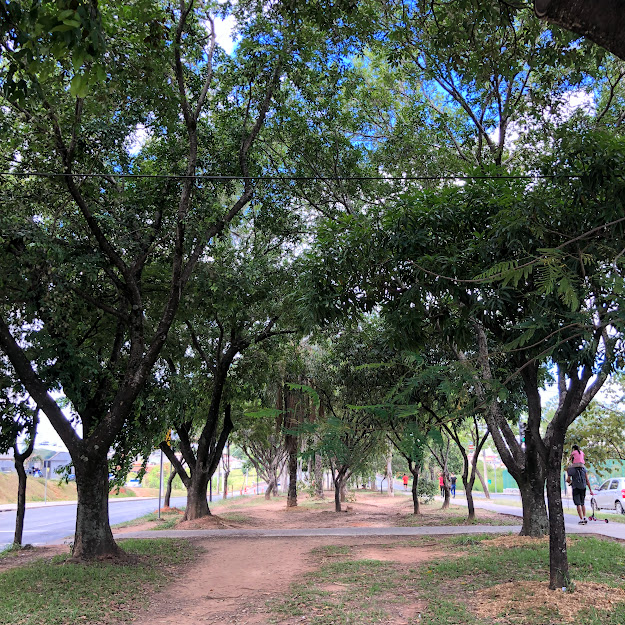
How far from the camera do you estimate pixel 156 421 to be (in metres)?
11.1

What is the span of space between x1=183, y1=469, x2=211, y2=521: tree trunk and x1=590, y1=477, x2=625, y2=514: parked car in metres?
12.5

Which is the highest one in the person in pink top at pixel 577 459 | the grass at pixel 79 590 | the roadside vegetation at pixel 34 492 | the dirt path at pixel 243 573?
the person in pink top at pixel 577 459

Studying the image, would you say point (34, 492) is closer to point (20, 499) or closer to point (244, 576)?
point (20, 499)

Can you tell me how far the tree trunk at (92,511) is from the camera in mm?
9594

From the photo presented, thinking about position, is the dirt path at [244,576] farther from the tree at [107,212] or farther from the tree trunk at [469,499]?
the tree trunk at [469,499]

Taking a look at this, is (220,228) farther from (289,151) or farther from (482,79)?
(482,79)

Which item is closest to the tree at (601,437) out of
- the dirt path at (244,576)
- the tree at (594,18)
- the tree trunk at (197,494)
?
the dirt path at (244,576)

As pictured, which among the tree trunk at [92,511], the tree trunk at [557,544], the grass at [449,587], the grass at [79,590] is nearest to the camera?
the grass at [449,587]

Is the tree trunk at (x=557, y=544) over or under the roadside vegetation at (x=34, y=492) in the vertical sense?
over

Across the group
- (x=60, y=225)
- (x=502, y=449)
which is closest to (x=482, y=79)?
(x=502, y=449)

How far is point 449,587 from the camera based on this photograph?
7.45 m

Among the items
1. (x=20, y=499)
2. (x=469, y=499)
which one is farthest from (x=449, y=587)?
(x=469, y=499)

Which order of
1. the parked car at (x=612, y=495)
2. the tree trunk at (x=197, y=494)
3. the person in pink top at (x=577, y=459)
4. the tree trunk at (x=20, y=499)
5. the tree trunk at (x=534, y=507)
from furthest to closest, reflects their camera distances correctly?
1. the parked car at (x=612, y=495)
2. the tree trunk at (x=197, y=494)
3. the person in pink top at (x=577, y=459)
4. the tree trunk at (x=20, y=499)
5. the tree trunk at (x=534, y=507)

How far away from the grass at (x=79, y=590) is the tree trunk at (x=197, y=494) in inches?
259
